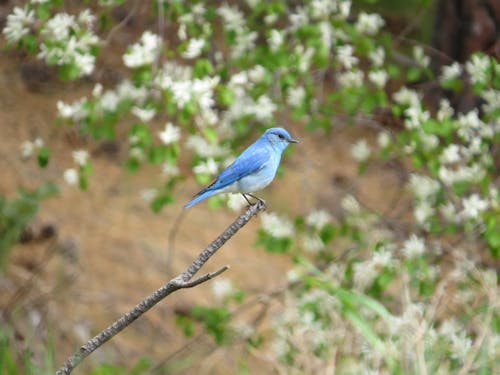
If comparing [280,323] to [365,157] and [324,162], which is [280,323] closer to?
[365,157]

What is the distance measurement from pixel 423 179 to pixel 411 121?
1.62 feet

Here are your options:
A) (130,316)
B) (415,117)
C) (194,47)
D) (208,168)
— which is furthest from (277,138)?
(130,316)

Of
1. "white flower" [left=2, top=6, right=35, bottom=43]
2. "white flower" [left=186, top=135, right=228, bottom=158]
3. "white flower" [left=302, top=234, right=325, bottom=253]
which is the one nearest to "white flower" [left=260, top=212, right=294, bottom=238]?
"white flower" [left=302, top=234, right=325, bottom=253]

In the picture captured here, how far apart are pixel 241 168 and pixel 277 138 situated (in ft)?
1.25

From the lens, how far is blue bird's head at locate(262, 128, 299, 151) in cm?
351

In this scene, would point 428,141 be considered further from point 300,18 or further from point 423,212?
point 300,18

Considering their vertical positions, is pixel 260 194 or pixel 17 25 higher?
pixel 17 25

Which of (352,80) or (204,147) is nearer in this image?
(204,147)

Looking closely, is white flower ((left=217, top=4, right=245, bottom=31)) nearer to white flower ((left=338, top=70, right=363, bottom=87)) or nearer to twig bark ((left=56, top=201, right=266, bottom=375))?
white flower ((left=338, top=70, right=363, bottom=87))

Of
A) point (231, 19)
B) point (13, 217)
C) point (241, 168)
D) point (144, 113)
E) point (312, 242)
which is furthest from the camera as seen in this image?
point (13, 217)

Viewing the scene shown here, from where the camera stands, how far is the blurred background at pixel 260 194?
14.1ft

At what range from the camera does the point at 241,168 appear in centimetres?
322

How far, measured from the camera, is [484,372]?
337cm

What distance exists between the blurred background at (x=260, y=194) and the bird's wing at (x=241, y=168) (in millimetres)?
569
